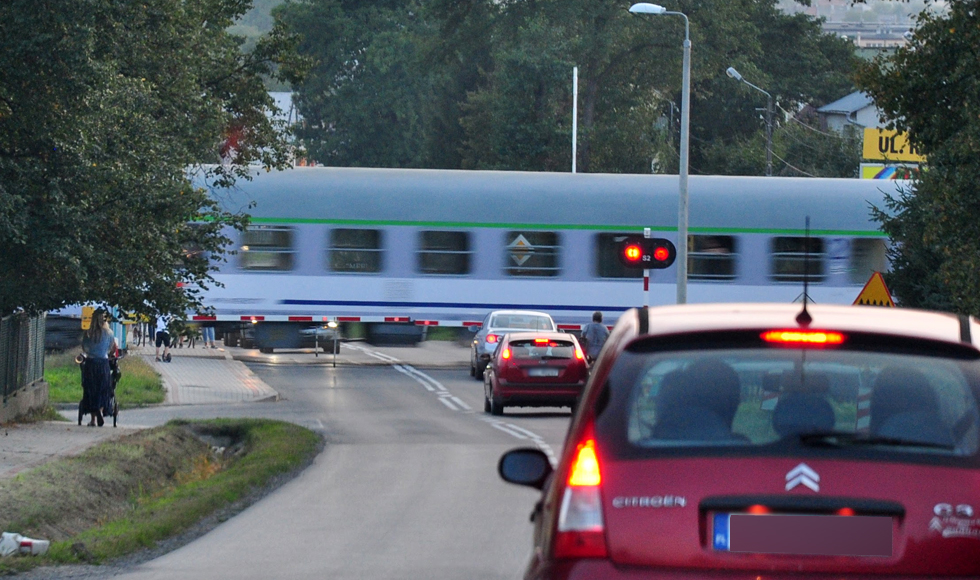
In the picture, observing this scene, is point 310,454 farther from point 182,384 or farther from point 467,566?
point 182,384

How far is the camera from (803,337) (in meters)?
4.56

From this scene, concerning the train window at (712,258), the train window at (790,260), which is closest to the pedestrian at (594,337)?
the train window at (712,258)

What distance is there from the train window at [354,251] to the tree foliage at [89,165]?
13.0 metres

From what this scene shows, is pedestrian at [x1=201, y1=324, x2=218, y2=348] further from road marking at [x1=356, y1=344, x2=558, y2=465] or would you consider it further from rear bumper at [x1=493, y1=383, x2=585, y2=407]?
rear bumper at [x1=493, y1=383, x2=585, y2=407]

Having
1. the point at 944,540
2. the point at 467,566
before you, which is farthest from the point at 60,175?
the point at 944,540

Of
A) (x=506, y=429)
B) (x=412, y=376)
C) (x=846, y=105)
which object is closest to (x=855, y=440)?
(x=506, y=429)

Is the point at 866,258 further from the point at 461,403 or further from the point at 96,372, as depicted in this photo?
the point at 96,372

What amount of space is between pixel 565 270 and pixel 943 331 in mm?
31293

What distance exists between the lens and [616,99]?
212 ft

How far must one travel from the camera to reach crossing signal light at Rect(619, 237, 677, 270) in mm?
24641

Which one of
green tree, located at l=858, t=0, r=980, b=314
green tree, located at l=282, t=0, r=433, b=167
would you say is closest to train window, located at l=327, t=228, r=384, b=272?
green tree, located at l=858, t=0, r=980, b=314

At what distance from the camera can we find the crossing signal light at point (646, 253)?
24.6 metres

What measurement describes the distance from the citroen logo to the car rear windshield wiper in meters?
0.10

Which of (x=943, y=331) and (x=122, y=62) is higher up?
(x=122, y=62)
